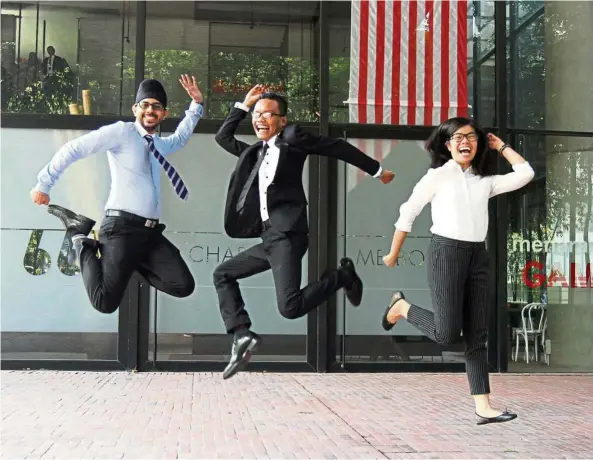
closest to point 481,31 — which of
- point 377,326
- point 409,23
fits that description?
point 409,23

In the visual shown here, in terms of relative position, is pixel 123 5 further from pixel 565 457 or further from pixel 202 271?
pixel 565 457

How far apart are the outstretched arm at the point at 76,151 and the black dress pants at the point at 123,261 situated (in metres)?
0.42

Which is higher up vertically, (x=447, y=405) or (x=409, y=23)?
(x=409, y=23)

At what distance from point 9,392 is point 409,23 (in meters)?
6.54

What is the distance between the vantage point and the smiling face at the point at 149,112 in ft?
16.1

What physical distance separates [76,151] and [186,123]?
2.31ft

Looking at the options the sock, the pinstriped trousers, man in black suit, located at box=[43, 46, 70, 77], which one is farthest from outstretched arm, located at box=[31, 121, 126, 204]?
man in black suit, located at box=[43, 46, 70, 77]

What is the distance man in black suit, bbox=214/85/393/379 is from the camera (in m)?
4.87

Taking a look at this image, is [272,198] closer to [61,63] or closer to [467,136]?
[467,136]

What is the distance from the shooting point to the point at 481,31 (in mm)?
11672

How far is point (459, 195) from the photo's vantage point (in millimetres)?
5664

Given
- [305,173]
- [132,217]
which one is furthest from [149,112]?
[305,173]

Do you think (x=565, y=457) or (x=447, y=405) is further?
(x=447, y=405)

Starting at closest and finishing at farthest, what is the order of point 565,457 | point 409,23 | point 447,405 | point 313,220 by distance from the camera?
point 565,457 < point 447,405 < point 409,23 < point 313,220
